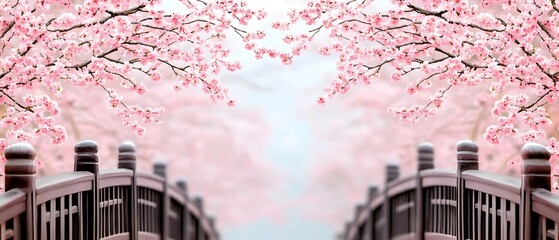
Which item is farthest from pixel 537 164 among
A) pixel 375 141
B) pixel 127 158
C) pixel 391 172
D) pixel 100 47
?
pixel 375 141

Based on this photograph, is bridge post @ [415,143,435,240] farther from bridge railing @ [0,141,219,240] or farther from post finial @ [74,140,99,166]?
post finial @ [74,140,99,166]

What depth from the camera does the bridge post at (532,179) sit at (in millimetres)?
4297

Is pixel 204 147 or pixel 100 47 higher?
pixel 100 47

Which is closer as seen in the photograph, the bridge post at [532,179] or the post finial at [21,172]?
the bridge post at [532,179]

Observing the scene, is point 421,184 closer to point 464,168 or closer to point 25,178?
point 464,168

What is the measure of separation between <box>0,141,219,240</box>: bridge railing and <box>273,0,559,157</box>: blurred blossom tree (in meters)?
1.86

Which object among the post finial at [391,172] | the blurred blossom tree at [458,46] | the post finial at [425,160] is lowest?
the post finial at [391,172]

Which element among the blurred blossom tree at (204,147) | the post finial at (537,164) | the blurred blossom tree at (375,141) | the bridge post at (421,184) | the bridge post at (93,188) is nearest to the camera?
the post finial at (537,164)

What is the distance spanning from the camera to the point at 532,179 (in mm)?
4312

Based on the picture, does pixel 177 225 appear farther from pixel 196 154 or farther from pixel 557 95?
pixel 196 154

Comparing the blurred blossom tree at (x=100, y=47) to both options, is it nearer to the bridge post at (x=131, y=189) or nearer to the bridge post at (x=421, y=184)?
the bridge post at (x=131, y=189)

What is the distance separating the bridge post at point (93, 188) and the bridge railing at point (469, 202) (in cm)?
268

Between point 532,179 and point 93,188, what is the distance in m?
3.09

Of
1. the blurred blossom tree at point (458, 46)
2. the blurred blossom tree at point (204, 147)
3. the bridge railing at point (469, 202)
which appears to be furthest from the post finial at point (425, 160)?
the blurred blossom tree at point (204, 147)
